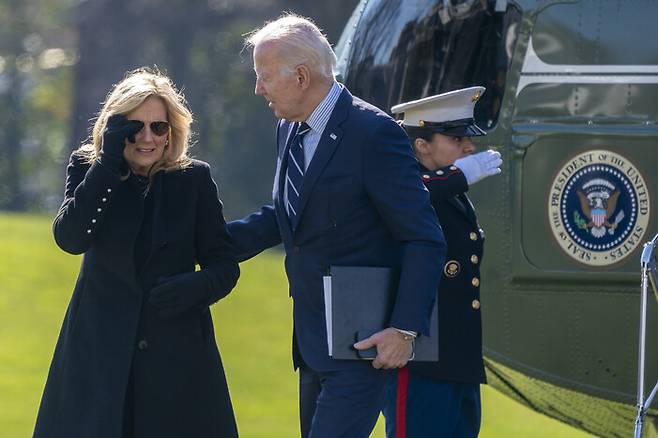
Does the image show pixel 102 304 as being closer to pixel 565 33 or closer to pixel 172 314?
pixel 172 314

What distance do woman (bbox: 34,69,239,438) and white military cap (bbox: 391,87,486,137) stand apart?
87 centimetres

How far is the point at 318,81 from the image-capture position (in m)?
4.29

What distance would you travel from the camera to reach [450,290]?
4957 mm

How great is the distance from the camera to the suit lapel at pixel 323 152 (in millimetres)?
4250

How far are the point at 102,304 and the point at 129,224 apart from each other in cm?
25

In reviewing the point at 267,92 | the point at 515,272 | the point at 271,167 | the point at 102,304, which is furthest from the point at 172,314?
the point at 271,167

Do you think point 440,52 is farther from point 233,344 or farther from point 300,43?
point 233,344

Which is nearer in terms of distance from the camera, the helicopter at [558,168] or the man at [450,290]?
the man at [450,290]

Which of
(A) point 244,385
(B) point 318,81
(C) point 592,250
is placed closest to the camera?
(B) point 318,81

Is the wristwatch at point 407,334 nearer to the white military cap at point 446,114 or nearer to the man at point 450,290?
the man at point 450,290

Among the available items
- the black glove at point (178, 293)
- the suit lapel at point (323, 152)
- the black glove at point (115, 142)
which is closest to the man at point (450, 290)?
the suit lapel at point (323, 152)

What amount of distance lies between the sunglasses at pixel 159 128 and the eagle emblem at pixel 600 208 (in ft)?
6.72

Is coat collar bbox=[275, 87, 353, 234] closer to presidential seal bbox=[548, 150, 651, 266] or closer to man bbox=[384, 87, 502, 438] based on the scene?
man bbox=[384, 87, 502, 438]

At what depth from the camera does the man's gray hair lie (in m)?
4.23
